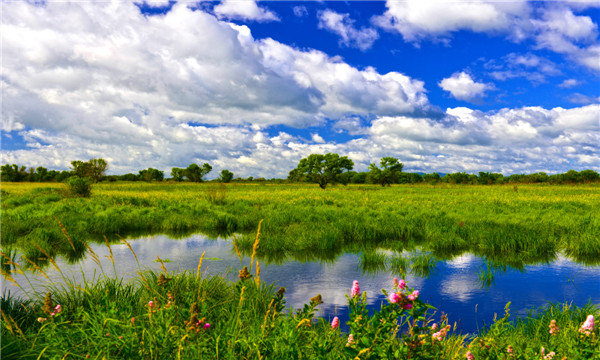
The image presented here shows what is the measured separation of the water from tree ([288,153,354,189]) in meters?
44.9

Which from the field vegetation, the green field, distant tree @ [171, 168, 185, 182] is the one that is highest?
distant tree @ [171, 168, 185, 182]

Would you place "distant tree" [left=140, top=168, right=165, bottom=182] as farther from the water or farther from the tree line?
the water

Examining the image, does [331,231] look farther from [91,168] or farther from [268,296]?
[91,168]

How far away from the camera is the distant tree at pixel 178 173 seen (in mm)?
102594

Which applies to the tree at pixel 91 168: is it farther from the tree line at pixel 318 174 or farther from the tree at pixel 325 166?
the tree at pixel 325 166

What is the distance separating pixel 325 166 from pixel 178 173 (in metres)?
63.8

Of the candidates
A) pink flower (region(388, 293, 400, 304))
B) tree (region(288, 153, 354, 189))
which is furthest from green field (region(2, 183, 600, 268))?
tree (region(288, 153, 354, 189))

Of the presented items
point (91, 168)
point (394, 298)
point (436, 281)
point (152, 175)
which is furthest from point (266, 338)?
point (152, 175)

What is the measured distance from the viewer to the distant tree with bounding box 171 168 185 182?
103 meters

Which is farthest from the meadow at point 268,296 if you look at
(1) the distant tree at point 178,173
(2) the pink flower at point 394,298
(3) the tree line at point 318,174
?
(1) the distant tree at point 178,173

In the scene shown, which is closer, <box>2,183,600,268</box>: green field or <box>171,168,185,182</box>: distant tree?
<box>2,183,600,268</box>: green field

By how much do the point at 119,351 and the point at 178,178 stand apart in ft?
344

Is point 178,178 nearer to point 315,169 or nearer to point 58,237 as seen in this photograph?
point 315,169

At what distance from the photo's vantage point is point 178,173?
106250 millimetres
